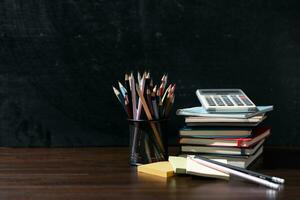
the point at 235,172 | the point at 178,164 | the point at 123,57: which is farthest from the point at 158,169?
the point at 123,57

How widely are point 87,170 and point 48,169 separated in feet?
0.27

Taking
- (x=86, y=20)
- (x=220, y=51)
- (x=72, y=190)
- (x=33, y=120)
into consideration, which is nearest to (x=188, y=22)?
(x=220, y=51)

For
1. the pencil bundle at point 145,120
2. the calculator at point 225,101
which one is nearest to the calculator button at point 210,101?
the calculator at point 225,101

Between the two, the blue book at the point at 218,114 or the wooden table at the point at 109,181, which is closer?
the wooden table at the point at 109,181

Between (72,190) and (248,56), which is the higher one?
(248,56)

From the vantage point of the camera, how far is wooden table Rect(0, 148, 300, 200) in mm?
745

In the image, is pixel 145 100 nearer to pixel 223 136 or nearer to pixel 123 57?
pixel 223 136

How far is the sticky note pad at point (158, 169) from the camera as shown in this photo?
33.7 inches

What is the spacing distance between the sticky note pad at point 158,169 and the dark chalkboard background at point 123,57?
29 cm

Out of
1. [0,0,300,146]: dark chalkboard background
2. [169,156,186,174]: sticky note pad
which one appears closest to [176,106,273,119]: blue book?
[169,156,186,174]: sticky note pad

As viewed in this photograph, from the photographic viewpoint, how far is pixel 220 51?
1178 mm

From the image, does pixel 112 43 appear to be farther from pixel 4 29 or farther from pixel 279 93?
pixel 279 93

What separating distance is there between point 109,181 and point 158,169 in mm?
99

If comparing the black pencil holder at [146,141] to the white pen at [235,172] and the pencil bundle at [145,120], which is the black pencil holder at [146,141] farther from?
the white pen at [235,172]
